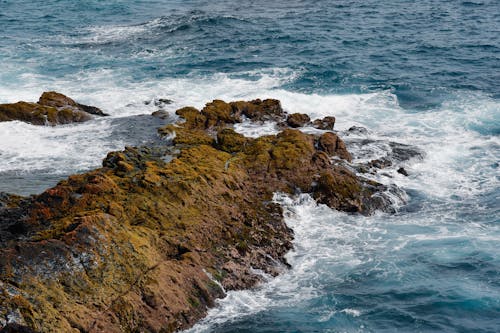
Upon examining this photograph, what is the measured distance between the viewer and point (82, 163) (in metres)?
28.7

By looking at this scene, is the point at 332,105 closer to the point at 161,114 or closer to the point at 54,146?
the point at 161,114

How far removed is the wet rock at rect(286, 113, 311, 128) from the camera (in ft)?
113

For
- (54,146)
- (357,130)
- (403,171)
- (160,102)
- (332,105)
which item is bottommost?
(403,171)

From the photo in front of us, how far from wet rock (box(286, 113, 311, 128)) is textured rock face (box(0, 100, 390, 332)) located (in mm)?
4484

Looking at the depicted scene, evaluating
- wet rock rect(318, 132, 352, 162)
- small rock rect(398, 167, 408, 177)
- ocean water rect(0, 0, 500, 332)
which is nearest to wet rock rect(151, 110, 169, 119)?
ocean water rect(0, 0, 500, 332)

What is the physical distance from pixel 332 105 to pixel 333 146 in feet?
34.3

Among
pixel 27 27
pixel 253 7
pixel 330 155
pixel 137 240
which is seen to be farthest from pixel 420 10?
pixel 137 240

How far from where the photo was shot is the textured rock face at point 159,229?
54.6 feet

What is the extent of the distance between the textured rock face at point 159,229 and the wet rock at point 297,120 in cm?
448

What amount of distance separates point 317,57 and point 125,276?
35386 mm

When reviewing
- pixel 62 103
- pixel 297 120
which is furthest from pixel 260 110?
pixel 62 103

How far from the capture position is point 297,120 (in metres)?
34.8

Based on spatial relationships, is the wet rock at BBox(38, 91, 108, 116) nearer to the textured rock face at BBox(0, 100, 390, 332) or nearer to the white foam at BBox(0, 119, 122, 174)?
the white foam at BBox(0, 119, 122, 174)

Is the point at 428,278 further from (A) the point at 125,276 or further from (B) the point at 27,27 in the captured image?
(B) the point at 27,27
